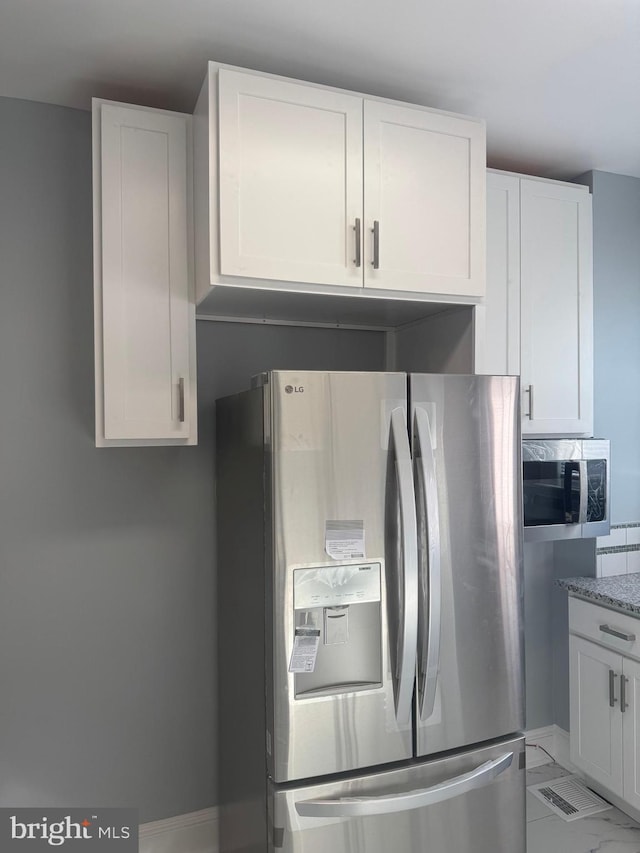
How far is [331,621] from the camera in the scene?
5.50ft

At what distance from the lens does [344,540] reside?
1680mm

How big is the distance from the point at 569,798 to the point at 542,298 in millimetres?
2057

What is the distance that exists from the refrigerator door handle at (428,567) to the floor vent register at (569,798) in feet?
4.19

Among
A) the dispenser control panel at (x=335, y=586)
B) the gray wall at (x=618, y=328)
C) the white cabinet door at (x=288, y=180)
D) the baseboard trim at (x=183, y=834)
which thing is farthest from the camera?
the gray wall at (x=618, y=328)

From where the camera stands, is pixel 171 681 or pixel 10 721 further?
pixel 171 681

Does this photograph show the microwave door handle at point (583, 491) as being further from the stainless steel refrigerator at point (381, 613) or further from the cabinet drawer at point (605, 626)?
the stainless steel refrigerator at point (381, 613)

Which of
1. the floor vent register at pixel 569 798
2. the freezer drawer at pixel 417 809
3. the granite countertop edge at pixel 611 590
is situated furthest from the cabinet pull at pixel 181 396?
the floor vent register at pixel 569 798

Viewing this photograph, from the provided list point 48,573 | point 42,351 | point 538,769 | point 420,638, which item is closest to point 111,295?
point 42,351

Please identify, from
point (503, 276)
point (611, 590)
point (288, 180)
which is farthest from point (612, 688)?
point (288, 180)

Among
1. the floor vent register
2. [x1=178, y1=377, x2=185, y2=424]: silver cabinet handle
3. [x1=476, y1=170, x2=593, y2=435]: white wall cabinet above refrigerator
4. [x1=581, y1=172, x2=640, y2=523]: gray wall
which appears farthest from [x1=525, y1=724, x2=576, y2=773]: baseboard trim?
[x1=178, y1=377, x2=185, y2=424]: silver cabinet handle

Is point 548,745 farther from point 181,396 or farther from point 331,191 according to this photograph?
point 331,191

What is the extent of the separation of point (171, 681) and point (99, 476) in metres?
0.79

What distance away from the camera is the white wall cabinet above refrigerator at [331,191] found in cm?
175

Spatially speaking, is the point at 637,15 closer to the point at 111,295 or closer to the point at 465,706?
the point at 111,295
